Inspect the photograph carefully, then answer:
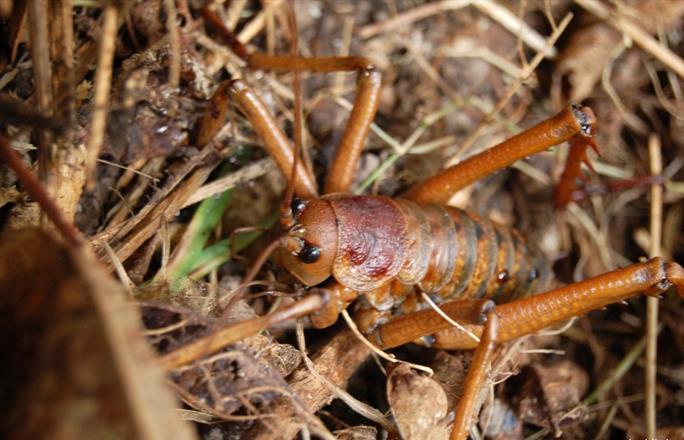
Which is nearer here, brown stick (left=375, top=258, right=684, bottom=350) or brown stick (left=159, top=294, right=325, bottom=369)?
brown stick (left=159, top=294, right=325, bottom=369)

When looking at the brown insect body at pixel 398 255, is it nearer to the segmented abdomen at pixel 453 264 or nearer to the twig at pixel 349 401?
the segmented abdomen at pixel 453 264

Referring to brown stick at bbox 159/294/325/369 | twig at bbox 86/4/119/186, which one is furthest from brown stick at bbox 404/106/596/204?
twig at bbox 86/4/119/186

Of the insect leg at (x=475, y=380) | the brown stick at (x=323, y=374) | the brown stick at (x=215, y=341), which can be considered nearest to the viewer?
the brown stick at (x=215, y=341)

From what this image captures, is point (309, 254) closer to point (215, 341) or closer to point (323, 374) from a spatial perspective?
point (323, 374)

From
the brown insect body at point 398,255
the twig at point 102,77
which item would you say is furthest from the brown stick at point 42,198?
the brown insect body at point 398,255

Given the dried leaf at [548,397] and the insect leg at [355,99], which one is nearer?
the dried leaf at [548,397]

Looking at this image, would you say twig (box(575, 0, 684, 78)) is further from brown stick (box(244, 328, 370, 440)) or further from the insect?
brown stick (box(244, 328, 370, 440))
